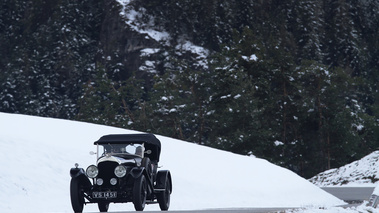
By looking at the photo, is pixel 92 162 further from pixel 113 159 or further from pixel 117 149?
pixel 113 159

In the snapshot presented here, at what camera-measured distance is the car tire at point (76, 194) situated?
43.7 feet

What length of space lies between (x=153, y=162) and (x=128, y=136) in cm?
127

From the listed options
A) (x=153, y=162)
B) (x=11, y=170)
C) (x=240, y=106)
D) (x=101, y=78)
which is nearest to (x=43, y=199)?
(x=11, y=170)

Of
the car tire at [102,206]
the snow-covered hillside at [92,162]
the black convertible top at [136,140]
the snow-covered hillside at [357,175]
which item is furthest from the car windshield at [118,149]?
the snow-covered hillside at [357,175]

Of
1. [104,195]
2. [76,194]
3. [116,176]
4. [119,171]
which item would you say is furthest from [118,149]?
[76,194]

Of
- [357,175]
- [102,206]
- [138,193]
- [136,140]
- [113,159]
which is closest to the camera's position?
[138,193]

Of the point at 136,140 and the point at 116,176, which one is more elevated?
the point at 136,140

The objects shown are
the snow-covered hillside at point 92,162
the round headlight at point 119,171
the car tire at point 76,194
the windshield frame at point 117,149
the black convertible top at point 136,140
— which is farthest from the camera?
the snow-covered hillside at point 92,162

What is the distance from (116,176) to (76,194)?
1.07 metres

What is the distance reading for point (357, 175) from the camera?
38.8m

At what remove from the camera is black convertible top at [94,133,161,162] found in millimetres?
14609

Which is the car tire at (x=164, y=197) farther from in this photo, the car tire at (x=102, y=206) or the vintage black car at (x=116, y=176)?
the car tire at (x=102, y=206)

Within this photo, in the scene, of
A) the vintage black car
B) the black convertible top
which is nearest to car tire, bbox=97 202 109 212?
the vintage black car

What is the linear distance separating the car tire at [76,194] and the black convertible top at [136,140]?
1.54 metres
